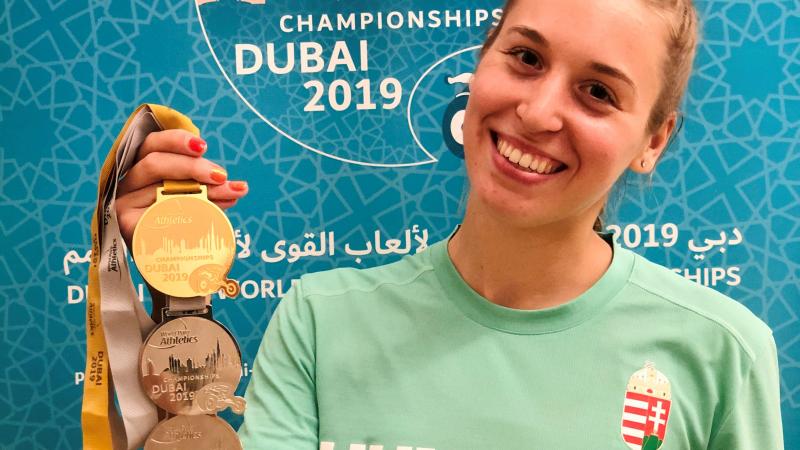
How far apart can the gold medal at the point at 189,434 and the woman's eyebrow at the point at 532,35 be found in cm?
54

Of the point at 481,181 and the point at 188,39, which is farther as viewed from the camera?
the point at 188,39

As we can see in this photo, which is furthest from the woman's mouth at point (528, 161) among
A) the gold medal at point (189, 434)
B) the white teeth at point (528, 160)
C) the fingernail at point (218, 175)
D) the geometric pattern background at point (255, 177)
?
the geometric pattern background at point (255, 177)

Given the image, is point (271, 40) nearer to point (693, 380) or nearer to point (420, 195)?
point (420, 195)

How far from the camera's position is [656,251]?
1.55 meters

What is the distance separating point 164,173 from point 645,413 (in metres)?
0.62

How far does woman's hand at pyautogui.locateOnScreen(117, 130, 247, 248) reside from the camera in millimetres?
719

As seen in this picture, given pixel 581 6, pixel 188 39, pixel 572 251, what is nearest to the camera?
pixel 581 6

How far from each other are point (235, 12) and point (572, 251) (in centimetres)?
86

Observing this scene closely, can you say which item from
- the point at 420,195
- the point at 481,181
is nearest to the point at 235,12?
the point at 420,195

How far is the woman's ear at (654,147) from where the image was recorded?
3.16 feet

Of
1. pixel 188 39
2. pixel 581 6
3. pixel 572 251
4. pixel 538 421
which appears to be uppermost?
pixel 188 39

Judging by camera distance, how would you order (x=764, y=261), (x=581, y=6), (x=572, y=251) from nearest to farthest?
(x=581, y=6) < (x=572, y=251) < (x=764, y=261)

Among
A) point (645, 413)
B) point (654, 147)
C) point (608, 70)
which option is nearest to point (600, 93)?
point (608, 70)

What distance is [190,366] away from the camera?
2.37 ft
